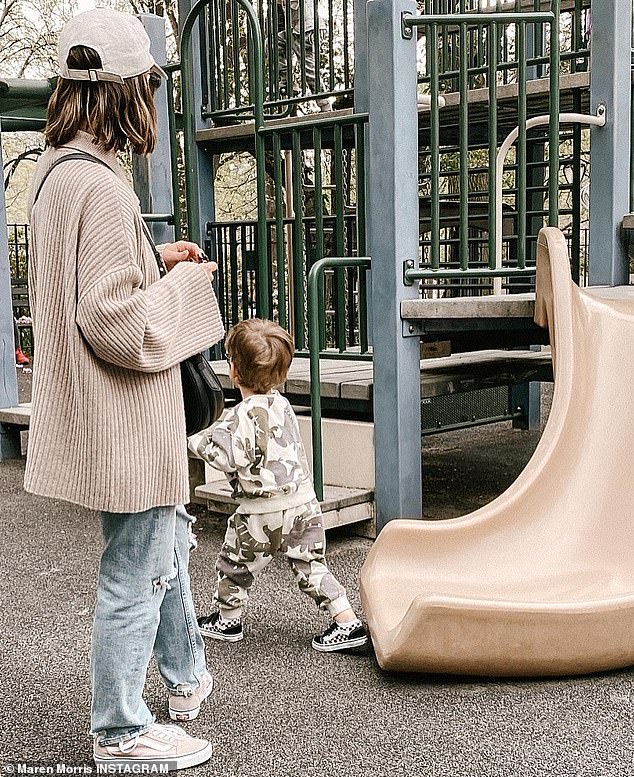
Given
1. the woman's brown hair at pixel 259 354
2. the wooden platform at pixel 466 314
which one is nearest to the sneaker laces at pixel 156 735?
the woman's brown hair at pixel 259 354

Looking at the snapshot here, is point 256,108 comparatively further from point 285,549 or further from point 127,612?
point 127,612

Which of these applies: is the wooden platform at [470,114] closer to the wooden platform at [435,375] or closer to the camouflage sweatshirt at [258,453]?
the wooden platform at [435,375]

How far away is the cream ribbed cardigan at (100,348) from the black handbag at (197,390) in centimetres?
7

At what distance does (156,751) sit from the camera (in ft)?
7.14

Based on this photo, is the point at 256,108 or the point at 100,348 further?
the point at 256,108

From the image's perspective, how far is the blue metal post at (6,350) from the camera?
20.9ft

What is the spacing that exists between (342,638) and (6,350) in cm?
424

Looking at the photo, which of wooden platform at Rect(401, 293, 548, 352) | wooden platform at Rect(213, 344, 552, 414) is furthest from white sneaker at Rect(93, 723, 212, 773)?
wooden platform at Rect(213, 344, 552, 414)

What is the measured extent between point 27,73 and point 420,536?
16.9 metres

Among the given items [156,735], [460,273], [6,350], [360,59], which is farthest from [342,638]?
[6,350]

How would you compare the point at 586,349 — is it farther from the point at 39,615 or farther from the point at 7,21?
the point at 7,21

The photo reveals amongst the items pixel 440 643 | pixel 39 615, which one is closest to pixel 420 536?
pixel 440 643

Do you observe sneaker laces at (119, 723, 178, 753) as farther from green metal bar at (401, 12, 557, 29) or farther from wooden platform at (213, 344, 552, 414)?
green metal bar at (401, 12, 557, 29)

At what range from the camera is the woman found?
1988 millimetres
